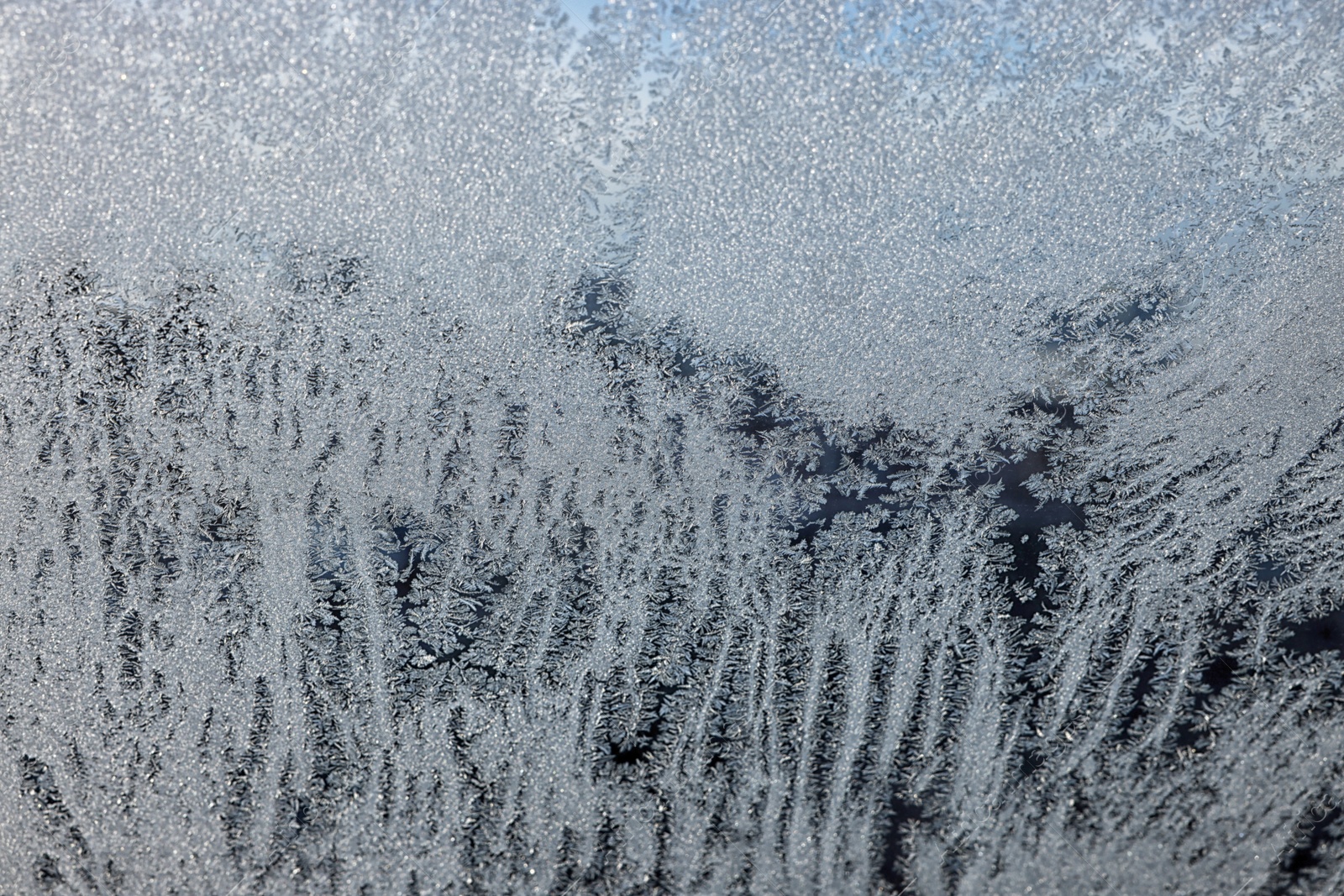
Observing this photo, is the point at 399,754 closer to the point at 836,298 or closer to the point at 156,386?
the point at 156,386

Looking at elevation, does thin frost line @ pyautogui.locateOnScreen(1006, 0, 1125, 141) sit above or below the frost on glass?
above

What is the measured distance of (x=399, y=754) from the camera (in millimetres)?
452

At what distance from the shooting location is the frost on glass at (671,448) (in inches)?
17.7

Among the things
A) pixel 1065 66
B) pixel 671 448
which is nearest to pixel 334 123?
pixel 671 448

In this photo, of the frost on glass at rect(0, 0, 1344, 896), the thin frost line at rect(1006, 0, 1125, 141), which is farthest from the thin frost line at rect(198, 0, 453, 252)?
the thin frost line at rect(1006, 0, 1125, 141)

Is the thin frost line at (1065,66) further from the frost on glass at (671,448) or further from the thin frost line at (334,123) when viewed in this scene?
the thin frost line at (334,123)

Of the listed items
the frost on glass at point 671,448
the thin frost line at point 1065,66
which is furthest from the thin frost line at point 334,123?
the thin frost line at point 1065,66

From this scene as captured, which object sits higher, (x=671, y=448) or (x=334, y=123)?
(x=334, y=123)

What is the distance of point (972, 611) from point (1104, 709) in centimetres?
9

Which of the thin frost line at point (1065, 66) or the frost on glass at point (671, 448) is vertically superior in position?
the thin frost line at point (1065, 66)

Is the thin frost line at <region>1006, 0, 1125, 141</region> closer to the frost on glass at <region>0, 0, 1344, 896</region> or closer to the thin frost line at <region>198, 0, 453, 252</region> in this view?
the frost on glass at <region>0, 0, 1344, 896</region>

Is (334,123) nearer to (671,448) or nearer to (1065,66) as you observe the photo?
(671,448)

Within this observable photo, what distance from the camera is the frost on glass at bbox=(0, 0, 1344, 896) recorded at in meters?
0.45

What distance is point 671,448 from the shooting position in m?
0.47
